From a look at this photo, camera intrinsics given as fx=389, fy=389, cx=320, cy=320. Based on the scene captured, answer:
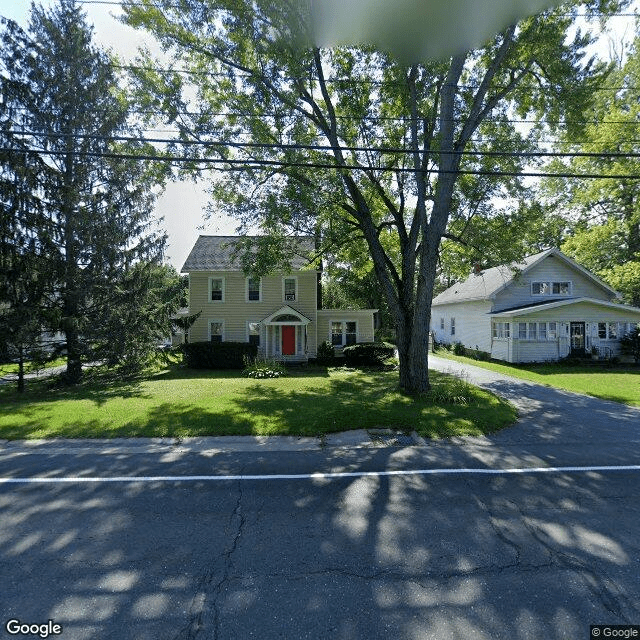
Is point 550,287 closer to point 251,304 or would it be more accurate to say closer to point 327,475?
point 251,304

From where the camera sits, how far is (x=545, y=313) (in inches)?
955

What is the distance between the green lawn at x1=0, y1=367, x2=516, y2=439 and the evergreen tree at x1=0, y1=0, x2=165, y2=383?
12.5 ft

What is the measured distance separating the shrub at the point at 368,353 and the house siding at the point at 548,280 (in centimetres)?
928

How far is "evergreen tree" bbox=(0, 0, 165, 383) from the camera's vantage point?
49.7 ft

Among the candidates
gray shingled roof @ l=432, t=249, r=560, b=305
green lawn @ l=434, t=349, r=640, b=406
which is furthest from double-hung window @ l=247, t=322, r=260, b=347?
gray shingled roof @ l=432, t=249, r=560, b=305

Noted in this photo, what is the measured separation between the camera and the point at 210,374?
772 inches

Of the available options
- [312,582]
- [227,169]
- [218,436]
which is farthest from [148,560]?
[227,169]

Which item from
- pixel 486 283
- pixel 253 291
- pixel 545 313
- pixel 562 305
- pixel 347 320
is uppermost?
pixel 486 283

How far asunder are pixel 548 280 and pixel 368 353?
1421 cm

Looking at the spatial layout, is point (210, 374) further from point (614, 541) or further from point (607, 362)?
point (607, 362)

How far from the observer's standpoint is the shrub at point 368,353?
22.8 m

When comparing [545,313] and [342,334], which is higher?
[545,313]

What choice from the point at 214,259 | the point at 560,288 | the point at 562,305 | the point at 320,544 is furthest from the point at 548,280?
the point at 320,544

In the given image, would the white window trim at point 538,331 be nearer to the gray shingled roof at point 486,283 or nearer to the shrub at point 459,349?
the gray shingled roof at point 486,283
